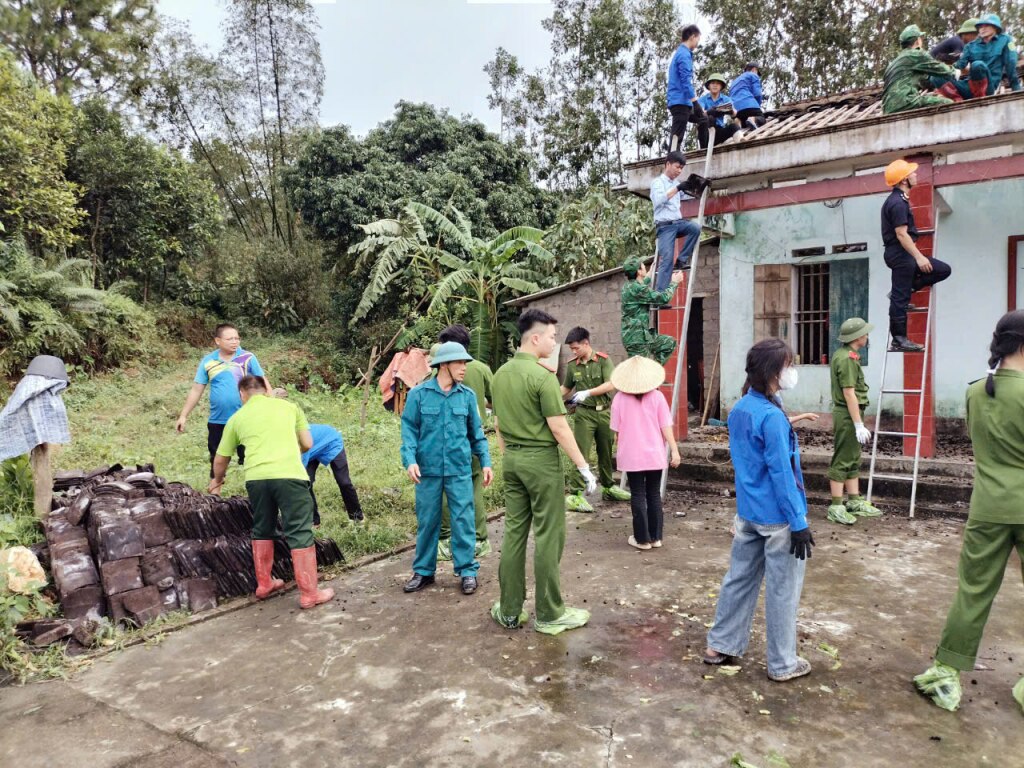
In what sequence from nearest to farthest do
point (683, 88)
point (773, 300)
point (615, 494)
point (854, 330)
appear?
point (854, 330) → point (615, 494) → point (683, 88) → point (773, 300)

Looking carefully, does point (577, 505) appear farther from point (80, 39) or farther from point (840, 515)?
point (80, 39)

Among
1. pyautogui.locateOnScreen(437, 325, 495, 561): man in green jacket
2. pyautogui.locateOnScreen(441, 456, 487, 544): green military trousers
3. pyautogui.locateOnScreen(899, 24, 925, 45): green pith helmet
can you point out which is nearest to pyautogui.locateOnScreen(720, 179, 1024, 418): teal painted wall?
pyautogui.locateOnScreen(899, 24, 925, 45): green pith helmet

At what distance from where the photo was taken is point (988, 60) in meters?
7.70

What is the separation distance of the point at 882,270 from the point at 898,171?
2627 mm

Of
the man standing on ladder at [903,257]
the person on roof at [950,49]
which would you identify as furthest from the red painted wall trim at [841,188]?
the person on roof at [950,49]

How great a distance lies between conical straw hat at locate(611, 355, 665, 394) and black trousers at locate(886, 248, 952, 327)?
8.84 feet

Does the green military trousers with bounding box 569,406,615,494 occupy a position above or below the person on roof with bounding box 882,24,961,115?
below

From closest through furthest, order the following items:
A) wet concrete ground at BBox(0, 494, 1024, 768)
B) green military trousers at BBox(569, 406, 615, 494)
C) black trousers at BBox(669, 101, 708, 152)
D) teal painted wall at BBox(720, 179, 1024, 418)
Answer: wet concrete ground at BBox(0, 494, 1024, 768) < green military trousers at BBox(569, 406, 615, 494) < black trousers at BBox(669, 101, 708, 152) < teal painted wall at BBox(720, 179, 1024, 418)

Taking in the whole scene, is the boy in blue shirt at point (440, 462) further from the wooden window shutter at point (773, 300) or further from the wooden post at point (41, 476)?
the wooden window shutter at point (773, 300)

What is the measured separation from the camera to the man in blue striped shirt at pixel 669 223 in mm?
7684

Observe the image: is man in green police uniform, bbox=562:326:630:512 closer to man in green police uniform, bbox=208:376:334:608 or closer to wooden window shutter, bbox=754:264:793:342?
man in green police uniform, bbox=208:376:334:608

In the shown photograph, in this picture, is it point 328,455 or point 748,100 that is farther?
point 748,100

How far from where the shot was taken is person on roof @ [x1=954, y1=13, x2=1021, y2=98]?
300 inches

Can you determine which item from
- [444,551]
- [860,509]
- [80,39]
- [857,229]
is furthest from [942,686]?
[80,39]
